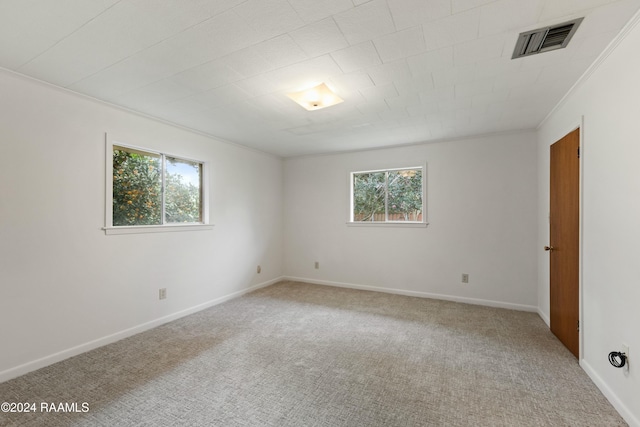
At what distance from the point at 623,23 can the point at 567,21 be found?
36cm

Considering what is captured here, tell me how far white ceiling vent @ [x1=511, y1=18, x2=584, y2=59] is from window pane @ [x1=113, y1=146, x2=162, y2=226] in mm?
3682

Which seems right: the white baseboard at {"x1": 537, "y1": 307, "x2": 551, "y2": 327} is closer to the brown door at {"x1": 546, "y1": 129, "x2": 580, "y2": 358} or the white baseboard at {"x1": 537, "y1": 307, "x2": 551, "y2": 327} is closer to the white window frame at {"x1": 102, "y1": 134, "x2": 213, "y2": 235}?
the brown door at {"x1": 546, "y1": 129, "x2": 580, "y2": 358}

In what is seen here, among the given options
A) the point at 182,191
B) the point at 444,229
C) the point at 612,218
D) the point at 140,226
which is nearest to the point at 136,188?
the point at 140,226

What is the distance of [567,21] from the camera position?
5.20ft

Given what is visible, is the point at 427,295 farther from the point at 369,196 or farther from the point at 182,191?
the point at 182,191

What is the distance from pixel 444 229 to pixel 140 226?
408cm

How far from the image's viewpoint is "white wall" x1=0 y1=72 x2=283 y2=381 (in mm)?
2184

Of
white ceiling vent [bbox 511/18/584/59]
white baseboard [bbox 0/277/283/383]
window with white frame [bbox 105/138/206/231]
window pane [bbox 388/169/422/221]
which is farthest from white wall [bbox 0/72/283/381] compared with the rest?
white ceiling vent [bbox 511/18/584/59]

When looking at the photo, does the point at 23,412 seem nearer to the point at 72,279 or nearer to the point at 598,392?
the point at 72,279

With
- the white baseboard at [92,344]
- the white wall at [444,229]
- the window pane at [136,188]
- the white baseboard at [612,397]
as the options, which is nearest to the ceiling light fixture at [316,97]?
the window pane at [136,188]

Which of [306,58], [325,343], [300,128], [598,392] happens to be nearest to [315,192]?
[300,128]

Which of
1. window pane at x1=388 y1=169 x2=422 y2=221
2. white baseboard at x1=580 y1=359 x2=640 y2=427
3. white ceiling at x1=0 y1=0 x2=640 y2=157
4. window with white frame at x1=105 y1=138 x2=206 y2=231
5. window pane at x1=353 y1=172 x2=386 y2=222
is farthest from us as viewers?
window pane at x1=353 y1=172 x2=386 y2=222

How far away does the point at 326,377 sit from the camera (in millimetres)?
2172

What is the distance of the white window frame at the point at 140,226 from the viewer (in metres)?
2.77
